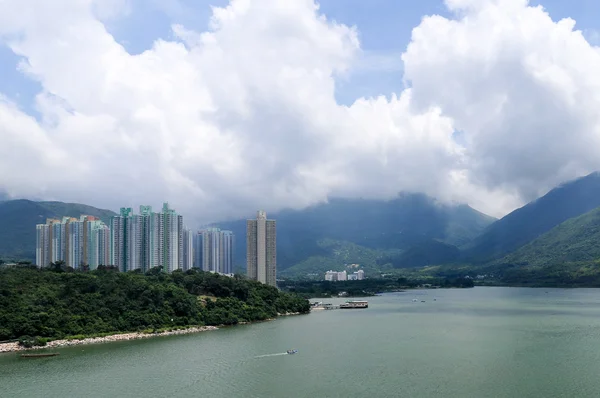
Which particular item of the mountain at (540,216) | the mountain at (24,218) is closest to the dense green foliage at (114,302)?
the mountain at (24,218)

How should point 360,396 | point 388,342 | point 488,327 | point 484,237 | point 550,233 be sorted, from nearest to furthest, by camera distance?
point 360,396 → point 388,342 → point 488,327 → point 550,233 → point 484,237

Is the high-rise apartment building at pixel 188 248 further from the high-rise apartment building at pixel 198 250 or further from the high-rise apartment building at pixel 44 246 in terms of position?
the high-rise apartment building at pixel 44 246

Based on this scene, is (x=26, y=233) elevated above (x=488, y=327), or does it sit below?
above

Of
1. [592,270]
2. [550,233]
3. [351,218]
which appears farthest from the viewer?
[351,218]

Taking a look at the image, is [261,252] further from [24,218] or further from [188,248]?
[24,218]

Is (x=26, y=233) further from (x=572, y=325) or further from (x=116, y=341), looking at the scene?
(x=572, y=325)

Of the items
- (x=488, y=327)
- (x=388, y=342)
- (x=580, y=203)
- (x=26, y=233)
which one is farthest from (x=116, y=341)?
(x=580, y=203)

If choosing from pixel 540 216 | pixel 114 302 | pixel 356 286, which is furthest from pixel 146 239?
pixel 540 216

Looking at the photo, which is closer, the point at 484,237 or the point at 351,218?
the point at 484,237
